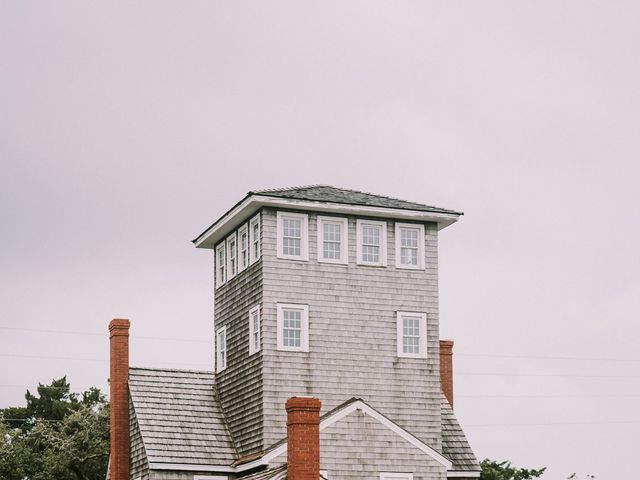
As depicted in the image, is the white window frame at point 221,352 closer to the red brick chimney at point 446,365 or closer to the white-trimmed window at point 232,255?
the white-trimmed window at point 232,255

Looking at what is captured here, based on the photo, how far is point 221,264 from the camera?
49406mm

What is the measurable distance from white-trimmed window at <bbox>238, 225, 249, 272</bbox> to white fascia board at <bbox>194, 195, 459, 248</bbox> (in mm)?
325

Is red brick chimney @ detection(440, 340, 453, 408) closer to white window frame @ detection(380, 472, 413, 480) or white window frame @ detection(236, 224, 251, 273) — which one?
white window frame @ detection(380, 472, 413, 480)

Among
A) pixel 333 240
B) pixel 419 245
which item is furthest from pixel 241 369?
pixel 419 245

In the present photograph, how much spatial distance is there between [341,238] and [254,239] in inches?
115

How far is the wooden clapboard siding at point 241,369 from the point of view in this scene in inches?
1740

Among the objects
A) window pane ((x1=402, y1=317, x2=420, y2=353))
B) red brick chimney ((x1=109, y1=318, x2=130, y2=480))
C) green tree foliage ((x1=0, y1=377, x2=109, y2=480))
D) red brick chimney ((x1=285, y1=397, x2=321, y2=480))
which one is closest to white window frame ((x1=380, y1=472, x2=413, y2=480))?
window pane ((x1=402, y1=317, x2=420, y2=353))

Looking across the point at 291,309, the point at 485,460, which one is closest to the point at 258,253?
the point at 291,309

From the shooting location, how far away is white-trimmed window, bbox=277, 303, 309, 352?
44.3 metres

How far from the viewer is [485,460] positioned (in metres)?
83.5

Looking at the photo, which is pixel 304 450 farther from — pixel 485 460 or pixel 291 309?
pixel 485 460

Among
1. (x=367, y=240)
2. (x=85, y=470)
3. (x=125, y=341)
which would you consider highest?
(x=367, y=240)

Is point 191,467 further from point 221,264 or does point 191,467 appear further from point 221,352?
point 221,264

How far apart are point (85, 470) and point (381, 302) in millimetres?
32011
